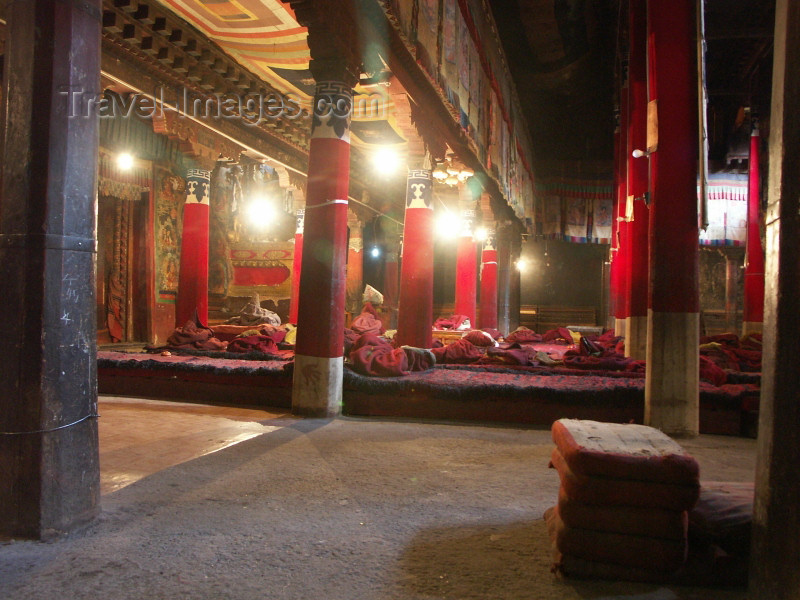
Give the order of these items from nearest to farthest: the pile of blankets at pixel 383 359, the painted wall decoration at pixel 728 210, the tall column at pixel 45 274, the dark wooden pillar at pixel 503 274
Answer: the tall column at pixel 45 274 → the pile of blankets at pixel 383 359 → the dark wooden pillar at pixel 503 274 → the painted wall decoration at pixel 728 210

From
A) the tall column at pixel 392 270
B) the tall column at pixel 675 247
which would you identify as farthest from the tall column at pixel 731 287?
the tall column at pixel 675 247

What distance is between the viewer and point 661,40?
172 inches

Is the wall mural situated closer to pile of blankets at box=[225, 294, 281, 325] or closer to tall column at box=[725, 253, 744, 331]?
pile of blankets at box=[225, 294, 281, 325]

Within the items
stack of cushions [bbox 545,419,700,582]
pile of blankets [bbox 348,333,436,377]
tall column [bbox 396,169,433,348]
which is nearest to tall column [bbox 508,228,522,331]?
tall column [bbox 396,169,433,348]

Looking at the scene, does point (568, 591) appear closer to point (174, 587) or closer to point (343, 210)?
point (174, 587)

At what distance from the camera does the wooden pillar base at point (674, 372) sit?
415 centimetres

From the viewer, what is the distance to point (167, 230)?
33.3ft

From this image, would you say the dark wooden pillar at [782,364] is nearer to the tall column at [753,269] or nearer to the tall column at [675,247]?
the tall column at [675,247]

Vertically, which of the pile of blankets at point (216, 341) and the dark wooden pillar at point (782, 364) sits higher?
the dark wooden pillar at point (782, 364)

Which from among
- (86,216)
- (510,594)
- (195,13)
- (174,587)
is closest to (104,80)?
(195,13)

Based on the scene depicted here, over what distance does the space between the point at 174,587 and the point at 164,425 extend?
2.77 meters

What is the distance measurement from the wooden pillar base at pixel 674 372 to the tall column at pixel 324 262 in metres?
2.55

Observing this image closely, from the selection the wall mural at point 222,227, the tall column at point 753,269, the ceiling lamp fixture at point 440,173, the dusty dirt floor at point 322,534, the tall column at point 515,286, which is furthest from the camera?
the tall column at point 515,286

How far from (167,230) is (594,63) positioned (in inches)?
461
